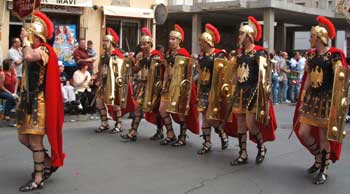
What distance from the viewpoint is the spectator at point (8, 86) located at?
11156mm

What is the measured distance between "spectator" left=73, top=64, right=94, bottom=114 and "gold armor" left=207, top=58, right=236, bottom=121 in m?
5.37

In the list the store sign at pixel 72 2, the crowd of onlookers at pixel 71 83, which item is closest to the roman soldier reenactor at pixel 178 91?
the crowd of onlookers at pixel 71 83

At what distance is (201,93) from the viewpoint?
27.6ft

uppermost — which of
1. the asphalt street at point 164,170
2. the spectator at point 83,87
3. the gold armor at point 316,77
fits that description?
the gold armor at point 316,77

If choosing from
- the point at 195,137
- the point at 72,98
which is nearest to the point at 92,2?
the point at 72,98

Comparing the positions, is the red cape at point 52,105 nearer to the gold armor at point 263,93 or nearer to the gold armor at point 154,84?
the gold armor at point 263,93

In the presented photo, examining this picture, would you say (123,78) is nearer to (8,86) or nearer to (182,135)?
(182,135)

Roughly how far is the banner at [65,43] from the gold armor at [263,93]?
33.0 ft

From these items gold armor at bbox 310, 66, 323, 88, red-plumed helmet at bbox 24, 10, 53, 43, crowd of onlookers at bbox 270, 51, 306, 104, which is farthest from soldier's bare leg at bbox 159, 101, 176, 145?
crowd of onlookers at bbox 270, 51, 306, 104

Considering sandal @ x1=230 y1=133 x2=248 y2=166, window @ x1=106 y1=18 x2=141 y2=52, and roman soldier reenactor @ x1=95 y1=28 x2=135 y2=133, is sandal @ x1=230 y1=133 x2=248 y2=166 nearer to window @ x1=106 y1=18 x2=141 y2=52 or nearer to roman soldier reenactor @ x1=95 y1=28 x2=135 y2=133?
roman soldier reenactor @ x1=95 y1=28 x2=135 y2=133

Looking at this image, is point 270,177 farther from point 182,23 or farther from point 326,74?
point 182,23

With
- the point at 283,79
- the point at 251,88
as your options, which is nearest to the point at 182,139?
the point at 251,88

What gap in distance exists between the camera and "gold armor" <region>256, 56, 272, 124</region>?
7285 millimetres

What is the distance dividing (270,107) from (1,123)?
6309mm
